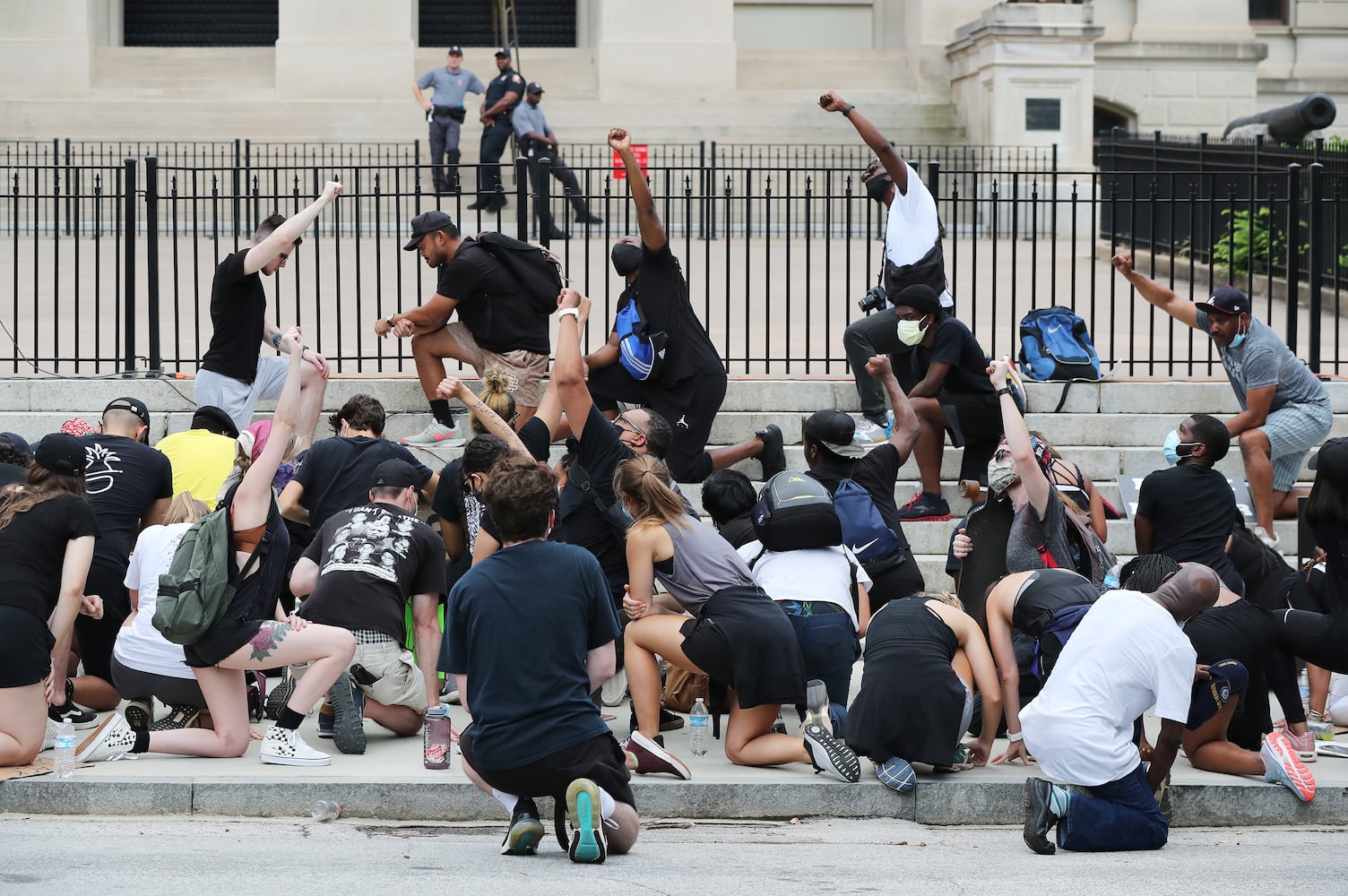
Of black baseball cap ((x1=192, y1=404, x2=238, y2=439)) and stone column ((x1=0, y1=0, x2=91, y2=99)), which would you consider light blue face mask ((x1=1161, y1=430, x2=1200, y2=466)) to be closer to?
black baseball cap ((x1=192, y1=404, x2=238, y2=439))

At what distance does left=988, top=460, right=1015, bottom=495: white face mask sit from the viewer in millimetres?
8234

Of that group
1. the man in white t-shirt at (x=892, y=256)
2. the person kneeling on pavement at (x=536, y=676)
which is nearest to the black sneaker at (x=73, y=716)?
the person kneeling on pavement at (x=536, y=676)

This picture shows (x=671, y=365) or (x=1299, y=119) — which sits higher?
(x=1299, y=119)

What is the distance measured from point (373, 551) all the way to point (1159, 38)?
27.3 m

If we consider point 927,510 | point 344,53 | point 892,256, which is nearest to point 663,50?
point 344,53

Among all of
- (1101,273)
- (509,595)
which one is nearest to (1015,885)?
(509,595)

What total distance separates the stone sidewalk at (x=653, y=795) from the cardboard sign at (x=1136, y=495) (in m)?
3.38

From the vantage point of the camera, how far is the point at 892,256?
11336mm

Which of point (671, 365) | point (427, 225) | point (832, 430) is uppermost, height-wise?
point (427, 225)

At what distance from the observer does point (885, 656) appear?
7.17 metres

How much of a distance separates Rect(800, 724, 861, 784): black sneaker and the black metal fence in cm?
473

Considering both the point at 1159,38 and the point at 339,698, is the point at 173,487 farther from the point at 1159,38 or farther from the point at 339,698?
the point at 1159,38

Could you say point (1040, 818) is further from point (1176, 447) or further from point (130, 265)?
point (130, 265)

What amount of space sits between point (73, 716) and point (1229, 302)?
264 inches
